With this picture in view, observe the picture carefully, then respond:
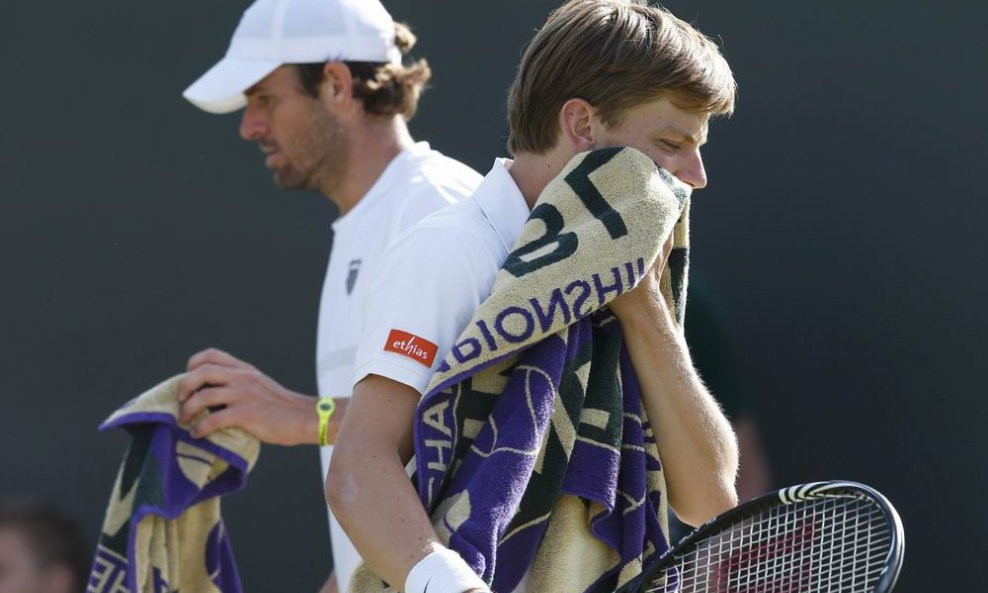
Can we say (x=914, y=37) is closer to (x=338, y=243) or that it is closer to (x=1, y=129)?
(x=338, y=243)

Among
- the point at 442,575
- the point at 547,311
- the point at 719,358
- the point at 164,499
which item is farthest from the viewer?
the point at 719,358

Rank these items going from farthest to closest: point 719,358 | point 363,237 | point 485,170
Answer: point 485,170, point 719,358, point 363,237

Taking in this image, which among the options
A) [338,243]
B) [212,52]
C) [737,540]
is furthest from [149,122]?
[737,540]

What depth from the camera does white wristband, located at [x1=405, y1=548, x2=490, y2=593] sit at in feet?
5.93

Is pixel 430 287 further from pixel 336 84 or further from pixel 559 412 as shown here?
pixel 336 84

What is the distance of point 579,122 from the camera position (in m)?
2.15

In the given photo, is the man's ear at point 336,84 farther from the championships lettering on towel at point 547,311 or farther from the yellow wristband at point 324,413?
the championships lettering on towel at point 547,311

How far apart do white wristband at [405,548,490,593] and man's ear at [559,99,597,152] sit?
59 centimetres

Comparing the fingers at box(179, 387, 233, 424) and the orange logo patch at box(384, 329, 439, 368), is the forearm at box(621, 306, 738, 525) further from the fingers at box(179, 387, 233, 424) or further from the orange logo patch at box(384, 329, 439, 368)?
the fingers at box(179, 387, 233, 424)

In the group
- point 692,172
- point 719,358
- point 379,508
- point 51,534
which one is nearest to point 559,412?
point 379,508

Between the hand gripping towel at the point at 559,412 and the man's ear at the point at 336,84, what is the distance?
4.69ft

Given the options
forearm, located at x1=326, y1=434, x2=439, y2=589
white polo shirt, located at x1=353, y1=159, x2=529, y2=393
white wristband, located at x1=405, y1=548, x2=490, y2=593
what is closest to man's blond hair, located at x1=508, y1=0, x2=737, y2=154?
white polo shirt, located at x1=353, y1=159, x2=529, y2=393

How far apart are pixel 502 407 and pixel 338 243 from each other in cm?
140

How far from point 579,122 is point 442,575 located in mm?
656
